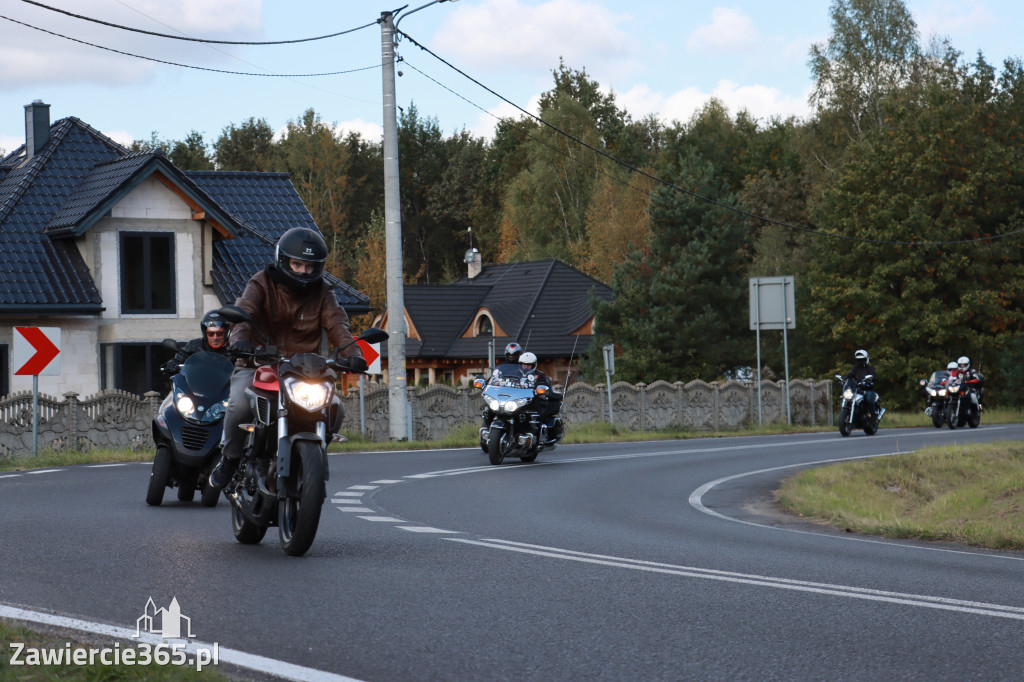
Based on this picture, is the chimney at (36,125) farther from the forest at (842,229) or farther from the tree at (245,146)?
the tree at (245,146)

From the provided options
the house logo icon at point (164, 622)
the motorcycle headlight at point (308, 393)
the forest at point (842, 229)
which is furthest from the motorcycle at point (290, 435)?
the forest at point (842, 229)

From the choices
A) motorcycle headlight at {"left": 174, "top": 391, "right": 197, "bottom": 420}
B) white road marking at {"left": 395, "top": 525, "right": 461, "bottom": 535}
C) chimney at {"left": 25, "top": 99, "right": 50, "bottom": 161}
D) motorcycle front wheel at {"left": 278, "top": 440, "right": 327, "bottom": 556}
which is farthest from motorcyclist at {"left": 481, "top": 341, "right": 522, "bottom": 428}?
chimney at {"left": 25, "top": 99, "right": 50, "bottom": 161}

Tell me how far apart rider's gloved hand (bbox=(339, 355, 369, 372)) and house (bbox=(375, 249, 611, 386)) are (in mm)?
51521

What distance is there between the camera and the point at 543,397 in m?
20.7

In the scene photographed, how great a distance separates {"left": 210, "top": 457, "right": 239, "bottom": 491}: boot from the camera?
8996mm

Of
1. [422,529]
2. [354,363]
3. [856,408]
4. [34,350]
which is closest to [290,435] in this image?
[354,363]

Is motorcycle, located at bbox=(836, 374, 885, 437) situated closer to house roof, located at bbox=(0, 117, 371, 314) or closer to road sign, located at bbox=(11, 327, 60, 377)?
house roof, located at bbox=(0, 117, 371, 314)

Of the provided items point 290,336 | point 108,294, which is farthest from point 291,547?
point 108,294

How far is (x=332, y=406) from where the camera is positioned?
27.8ft

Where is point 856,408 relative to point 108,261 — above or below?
below

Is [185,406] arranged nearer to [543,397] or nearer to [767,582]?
[767,582]

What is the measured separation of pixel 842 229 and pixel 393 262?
32.4 meters

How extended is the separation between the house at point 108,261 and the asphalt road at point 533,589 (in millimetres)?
17299

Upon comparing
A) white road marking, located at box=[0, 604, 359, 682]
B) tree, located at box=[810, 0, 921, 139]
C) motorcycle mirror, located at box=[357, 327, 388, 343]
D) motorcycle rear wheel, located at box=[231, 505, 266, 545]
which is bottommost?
white road marking, located at box=[0, 604, 359, 682]
